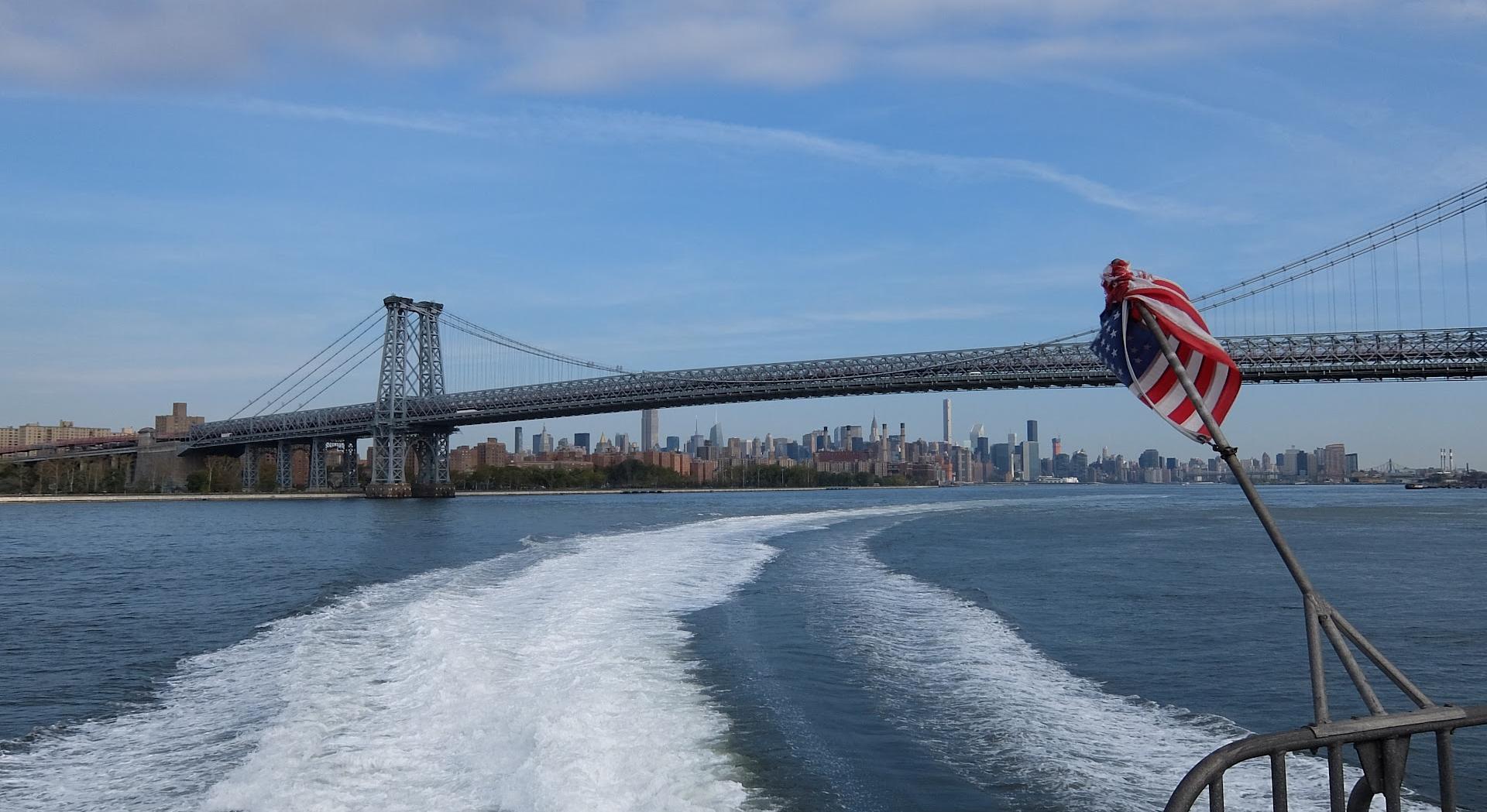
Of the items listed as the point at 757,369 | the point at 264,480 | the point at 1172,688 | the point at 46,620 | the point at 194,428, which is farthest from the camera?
the point at 264,480

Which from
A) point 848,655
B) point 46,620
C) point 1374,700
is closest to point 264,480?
point 46,620

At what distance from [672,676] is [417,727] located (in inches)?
97.9

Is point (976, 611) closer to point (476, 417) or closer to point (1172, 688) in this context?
point (1172, 688)

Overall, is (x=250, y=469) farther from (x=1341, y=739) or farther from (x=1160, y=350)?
(x=1341, y=739)

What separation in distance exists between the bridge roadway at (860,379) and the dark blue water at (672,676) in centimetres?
2507

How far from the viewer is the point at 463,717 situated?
7.42 m

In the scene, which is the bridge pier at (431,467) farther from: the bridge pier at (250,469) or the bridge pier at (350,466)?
the bridge pier at (250,469)

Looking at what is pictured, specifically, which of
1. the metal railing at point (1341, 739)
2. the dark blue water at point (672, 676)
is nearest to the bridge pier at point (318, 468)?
the dark blue water at point (672, 676)

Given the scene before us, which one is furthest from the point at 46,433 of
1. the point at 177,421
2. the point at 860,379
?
the point at 860,379

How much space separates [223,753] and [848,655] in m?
5.71

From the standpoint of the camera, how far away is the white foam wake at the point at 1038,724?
6277mm

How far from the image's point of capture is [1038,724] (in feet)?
25.6

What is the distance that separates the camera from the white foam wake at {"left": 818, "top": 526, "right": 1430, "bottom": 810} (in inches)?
247

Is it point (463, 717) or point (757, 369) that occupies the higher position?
point (757, 369)
